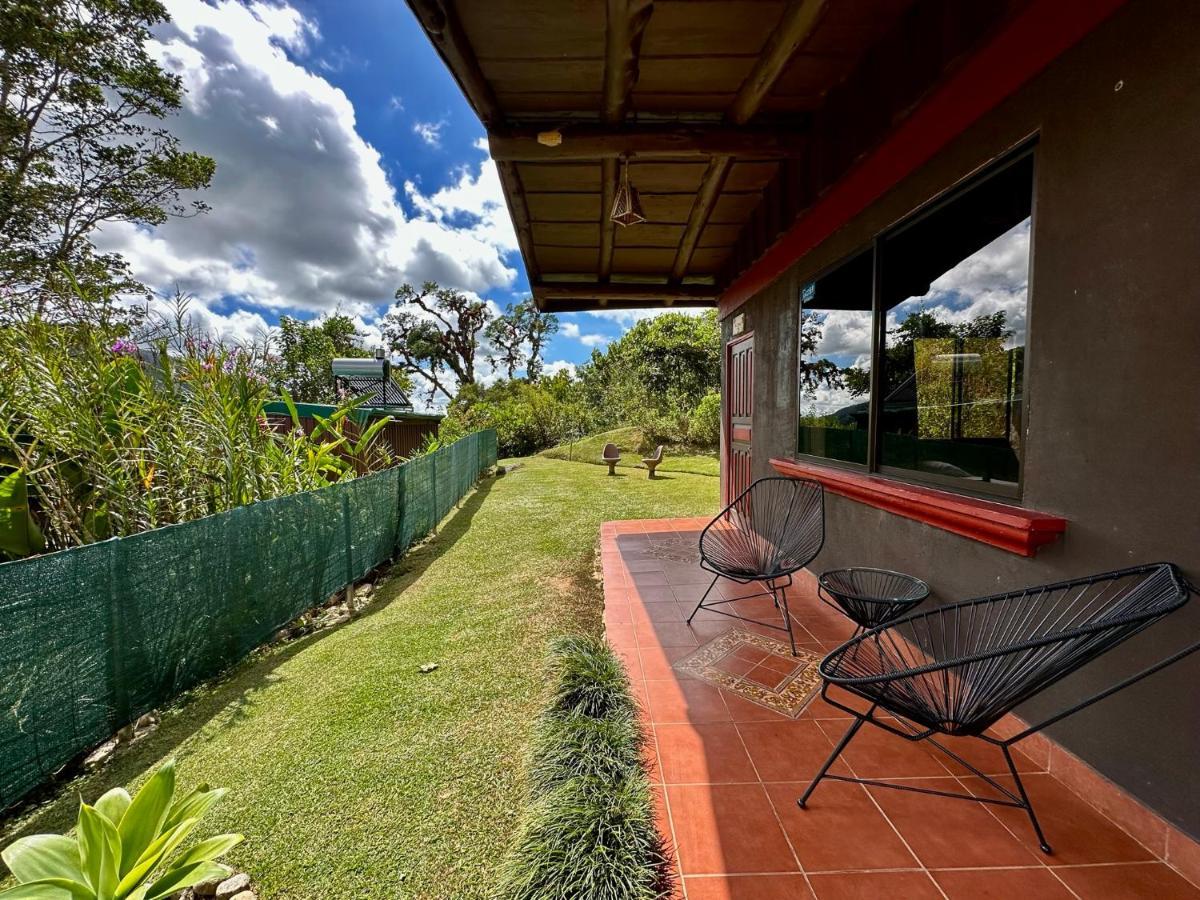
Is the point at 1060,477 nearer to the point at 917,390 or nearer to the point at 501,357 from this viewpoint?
the point at 917,390

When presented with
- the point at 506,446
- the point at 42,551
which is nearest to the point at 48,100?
the point at 42,551

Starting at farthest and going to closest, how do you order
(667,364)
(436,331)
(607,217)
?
(436,331) → (667,364) → (607,217)

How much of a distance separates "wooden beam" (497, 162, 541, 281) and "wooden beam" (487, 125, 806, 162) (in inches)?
12.9

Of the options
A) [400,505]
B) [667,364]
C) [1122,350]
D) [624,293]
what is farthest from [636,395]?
[1122,350]

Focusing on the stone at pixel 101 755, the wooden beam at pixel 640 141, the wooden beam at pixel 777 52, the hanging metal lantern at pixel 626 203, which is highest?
the wooden beam at pixel 777 52

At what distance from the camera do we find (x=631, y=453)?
1455 centimetres

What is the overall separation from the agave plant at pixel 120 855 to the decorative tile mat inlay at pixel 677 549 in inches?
133

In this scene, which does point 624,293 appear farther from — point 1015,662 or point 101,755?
point 101,755

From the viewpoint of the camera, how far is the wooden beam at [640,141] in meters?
2.43

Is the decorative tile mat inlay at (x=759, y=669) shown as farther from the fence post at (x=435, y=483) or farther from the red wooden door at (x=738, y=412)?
the fence post at (x=435, y=483)

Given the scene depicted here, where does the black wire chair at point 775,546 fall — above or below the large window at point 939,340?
below

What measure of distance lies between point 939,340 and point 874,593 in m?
1.23

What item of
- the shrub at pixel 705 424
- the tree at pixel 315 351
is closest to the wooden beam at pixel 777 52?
the shrub at pixel 705 424

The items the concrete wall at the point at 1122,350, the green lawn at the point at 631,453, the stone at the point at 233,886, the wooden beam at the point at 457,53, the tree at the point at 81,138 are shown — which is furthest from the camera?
the green lawn at the point at 631,453
